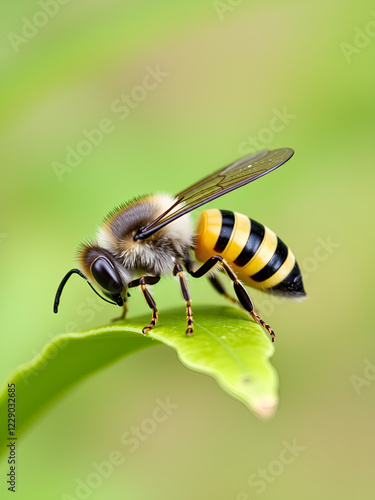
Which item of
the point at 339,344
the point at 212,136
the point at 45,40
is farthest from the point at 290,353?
the point at 45,40

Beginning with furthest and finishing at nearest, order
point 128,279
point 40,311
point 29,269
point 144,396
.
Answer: point 144,396 < point 29,269 < point 40,311 < point 128,279

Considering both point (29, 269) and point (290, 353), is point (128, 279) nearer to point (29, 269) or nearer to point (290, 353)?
point (29, 269)

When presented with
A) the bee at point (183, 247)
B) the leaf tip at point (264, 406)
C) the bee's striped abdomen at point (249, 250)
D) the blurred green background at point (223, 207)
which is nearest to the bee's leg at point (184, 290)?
the bee at point (183, 247)

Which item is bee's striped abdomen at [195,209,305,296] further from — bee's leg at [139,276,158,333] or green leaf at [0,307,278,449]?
green leaf at [0,307,278,449]

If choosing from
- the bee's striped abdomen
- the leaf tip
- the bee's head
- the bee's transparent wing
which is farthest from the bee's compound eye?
the leaf tip

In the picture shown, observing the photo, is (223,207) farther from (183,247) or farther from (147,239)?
(147,239)
